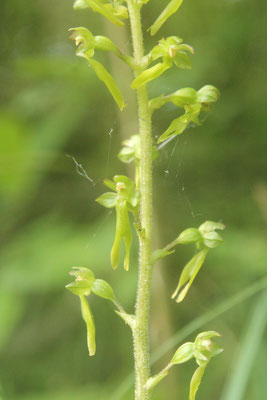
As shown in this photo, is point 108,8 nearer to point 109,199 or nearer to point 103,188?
point 109,199

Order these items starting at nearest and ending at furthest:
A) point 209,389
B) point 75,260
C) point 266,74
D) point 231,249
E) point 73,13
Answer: point 75,260 < point 231,249 < point 209,389 < point 266,74 < point 73,13

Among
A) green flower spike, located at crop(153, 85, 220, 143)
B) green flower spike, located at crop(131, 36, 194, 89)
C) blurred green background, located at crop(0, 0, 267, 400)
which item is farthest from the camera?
blurred green background, located at crop(0, 0, 267, 400)

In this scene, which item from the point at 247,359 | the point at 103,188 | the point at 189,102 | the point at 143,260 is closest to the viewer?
the point at 143,260

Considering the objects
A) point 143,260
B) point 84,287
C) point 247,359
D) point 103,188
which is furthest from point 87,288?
point 103,188

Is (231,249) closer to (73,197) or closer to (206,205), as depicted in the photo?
(206,205)

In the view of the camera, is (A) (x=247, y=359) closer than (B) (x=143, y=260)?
No

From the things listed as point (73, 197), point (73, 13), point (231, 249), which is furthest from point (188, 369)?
point (73, 13)

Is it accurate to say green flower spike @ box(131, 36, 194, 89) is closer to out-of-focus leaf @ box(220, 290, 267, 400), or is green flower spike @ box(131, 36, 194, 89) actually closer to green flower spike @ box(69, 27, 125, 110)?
green flower spike @ box(69, 27, 125, 110)

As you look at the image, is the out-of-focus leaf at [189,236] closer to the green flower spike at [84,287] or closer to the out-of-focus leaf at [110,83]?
the green flower spike at [84,287]

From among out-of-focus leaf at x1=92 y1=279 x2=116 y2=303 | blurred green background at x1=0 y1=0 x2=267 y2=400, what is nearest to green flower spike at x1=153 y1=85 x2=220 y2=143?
out-of-focus leaf at x1=92 y1=279 x2=116 y2=303
